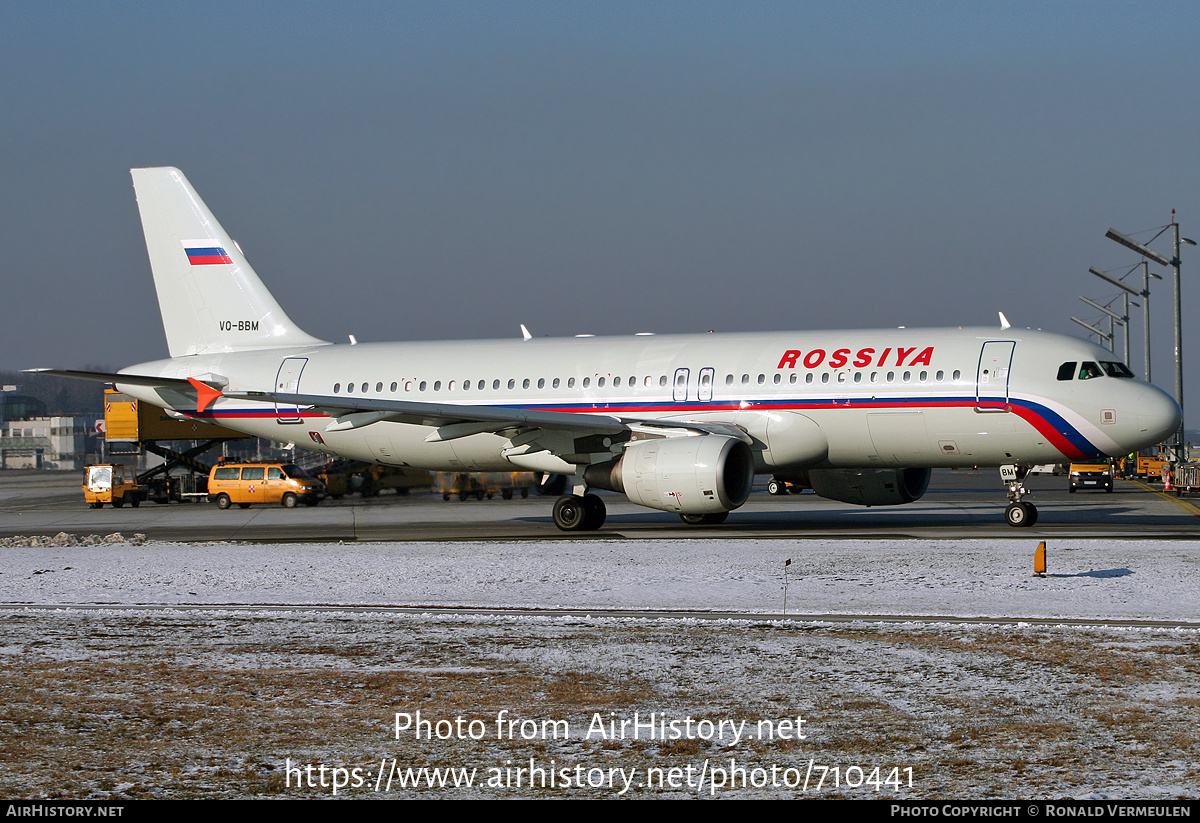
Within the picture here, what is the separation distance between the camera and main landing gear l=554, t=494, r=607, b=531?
26453mm

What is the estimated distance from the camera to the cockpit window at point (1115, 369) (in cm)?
2436

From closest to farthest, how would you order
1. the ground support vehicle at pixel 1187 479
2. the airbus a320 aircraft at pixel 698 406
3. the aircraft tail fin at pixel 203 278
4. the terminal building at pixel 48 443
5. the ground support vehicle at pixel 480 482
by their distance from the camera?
the airbus a320 aircraft at pixel 698 406 < the aircraft tail fin at pixel 203 278 < the ground support vehicle at pixel 480 482 < the ground support vehicle at pixel 1187 479 < the terminal building at pixel 48 443

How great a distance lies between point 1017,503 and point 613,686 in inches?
718

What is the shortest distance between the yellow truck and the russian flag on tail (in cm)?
1362

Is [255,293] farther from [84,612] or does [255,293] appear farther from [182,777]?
[182,777]

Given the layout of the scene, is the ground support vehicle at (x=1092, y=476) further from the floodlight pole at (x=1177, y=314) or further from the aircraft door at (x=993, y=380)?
the aircraft door at (x=993, y=380)

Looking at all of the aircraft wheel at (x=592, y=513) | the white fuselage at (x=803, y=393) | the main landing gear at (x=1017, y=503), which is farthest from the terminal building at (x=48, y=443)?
the main landing gear at (x=1017, y=503)

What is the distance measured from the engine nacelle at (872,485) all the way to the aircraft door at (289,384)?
42.4 ft

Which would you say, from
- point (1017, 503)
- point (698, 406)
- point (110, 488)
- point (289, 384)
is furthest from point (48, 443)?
point (1017, 503)

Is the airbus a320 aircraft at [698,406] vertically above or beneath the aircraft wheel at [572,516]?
→ above

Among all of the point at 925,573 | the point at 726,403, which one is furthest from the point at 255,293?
the point at 925,573

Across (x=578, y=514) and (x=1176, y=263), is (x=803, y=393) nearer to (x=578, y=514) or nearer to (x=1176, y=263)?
(x=578, y=514)

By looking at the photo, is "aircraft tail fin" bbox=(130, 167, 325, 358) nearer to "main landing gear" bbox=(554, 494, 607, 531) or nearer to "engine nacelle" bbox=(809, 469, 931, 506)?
"main landing gear" bbox=(554, 494, 607, 531)

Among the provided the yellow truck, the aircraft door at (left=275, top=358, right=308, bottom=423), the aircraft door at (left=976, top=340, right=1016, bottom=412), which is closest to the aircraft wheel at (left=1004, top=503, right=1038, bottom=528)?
the aircraft door at (left=976, top=340, right=1016, bottom=412)
